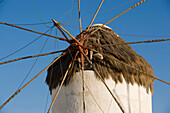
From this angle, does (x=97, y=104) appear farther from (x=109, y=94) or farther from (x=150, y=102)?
(x=150, y=102)

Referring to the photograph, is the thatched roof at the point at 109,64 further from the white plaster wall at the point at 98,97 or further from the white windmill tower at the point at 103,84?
the white plaster wall at the point at 98,97

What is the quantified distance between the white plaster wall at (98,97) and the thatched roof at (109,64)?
176 mm

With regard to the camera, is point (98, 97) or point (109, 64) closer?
point (98, 97)

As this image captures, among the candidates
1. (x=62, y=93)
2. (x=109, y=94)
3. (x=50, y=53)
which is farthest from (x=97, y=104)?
(x=50, y=53)

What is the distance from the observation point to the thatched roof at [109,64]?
8.88 metres

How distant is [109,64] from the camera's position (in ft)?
29.3

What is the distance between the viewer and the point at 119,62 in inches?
351

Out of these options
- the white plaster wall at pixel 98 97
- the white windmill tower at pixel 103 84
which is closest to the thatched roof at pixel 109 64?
the white windmill tower at pixel 103 84

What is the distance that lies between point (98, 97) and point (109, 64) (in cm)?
100

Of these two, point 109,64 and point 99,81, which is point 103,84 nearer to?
point 99,81

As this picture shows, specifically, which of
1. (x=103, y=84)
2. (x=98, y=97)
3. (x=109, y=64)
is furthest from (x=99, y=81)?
(x=109, y=64)

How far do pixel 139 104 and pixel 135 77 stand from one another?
792 millimetres

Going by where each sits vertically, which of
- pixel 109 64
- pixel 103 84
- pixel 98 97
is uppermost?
pixel 109 64

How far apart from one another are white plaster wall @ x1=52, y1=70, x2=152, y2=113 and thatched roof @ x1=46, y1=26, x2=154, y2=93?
18 cm
